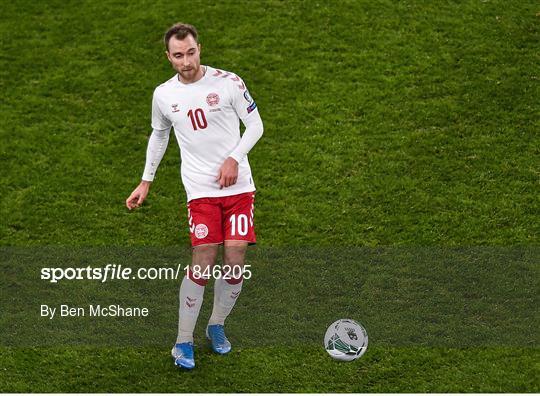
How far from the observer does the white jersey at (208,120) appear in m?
7.74

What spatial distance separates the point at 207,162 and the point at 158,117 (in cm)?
53

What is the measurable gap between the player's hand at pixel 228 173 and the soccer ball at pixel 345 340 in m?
1.62

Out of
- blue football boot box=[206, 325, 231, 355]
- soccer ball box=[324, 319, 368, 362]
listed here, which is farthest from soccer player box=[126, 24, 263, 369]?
soccer ball box=[324, 319, 368, 362]

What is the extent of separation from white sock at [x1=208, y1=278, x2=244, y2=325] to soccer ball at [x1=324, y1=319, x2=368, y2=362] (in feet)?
2.76

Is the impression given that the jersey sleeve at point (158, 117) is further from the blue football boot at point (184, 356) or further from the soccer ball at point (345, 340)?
the soccer ball at point (345, 340)

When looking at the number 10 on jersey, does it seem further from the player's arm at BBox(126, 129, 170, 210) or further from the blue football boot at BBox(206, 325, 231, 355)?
the blue football boot at BBox(206, 325, 231, 355)

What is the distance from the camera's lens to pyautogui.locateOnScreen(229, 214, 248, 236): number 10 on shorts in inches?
310

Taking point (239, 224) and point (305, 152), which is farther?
point (305, 152)

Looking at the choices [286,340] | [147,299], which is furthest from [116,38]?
[286,340]

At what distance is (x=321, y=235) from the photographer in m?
10.0

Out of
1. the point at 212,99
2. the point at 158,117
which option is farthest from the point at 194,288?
the point at 212,99

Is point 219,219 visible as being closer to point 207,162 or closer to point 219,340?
point 207,162

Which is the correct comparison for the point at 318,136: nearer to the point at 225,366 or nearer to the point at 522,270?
the point at 522,270

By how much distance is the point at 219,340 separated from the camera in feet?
27.3
